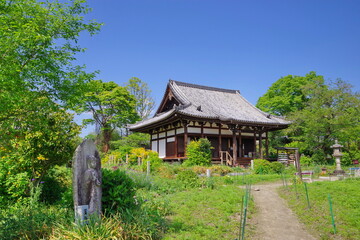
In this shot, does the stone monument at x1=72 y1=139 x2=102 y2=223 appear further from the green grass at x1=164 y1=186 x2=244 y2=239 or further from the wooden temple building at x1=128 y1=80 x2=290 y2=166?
the wooden temple building at x1=128 y1=80 x2=290 y2=166

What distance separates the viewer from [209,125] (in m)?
20.5

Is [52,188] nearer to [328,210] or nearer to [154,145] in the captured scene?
[328,210]

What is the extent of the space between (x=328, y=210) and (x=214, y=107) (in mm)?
15872

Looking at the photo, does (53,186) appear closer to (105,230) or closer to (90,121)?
(105,230)

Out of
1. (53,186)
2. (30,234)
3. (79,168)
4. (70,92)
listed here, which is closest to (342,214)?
(79,168)

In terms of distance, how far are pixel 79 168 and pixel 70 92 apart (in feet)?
8.36

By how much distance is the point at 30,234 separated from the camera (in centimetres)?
464

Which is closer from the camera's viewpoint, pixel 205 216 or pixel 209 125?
pixel 205 216

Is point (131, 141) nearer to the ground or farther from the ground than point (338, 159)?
farther from the ground

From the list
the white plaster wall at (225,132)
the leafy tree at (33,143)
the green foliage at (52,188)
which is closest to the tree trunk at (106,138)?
the white plaster wall at (225,132)

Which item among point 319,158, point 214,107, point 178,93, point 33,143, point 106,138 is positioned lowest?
point 319,158

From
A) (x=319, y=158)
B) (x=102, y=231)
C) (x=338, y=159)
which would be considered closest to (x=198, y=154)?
(x=338, y=159)

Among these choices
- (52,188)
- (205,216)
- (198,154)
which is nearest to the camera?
(205,216)

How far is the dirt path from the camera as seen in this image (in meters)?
5.65
